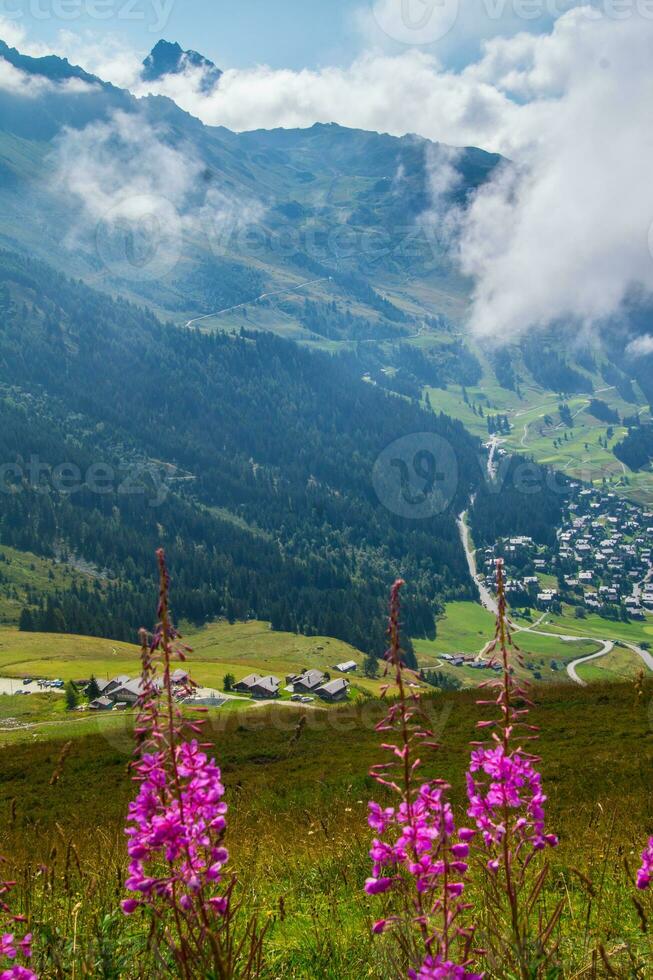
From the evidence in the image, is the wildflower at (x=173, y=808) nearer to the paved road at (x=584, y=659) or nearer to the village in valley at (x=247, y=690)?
the village in valley at (x=247, y=690)

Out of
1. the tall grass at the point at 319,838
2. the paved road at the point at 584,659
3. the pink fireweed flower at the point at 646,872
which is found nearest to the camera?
the pink fireweed flower at the point at 646,872

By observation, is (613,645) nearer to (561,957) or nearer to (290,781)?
(290,781)

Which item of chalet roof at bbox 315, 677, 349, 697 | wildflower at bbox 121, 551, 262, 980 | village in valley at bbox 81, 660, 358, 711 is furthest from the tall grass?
chalet roof at bbox 315, 677, 349, 697

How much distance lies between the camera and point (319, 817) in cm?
1145

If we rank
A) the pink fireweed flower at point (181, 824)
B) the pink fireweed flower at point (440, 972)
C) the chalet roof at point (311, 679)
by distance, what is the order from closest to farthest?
the pink fireweed flower at point (440, 972), the pink fireweed flower at point (181, 824), the chalet roof at point (311, 679)

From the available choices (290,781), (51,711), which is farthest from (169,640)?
(51,711)

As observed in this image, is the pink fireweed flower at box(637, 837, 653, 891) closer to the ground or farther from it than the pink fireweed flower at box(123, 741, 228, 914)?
closer to the ground

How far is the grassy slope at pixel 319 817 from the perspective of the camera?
5383 millimetres

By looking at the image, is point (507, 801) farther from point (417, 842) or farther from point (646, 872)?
point (646, 872)

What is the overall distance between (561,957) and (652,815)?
10642 millimetres

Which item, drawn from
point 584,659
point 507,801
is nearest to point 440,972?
point 507,801

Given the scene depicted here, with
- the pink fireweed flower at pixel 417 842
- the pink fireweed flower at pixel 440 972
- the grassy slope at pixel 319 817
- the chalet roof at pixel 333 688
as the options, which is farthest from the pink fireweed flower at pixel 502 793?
the chalet roof at pixel 333 688

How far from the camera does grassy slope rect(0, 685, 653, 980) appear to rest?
17.7 ft

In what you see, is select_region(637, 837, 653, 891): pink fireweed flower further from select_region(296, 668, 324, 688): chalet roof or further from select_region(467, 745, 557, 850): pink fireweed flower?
select_region(296, 668, 324, 688): chalet roof
